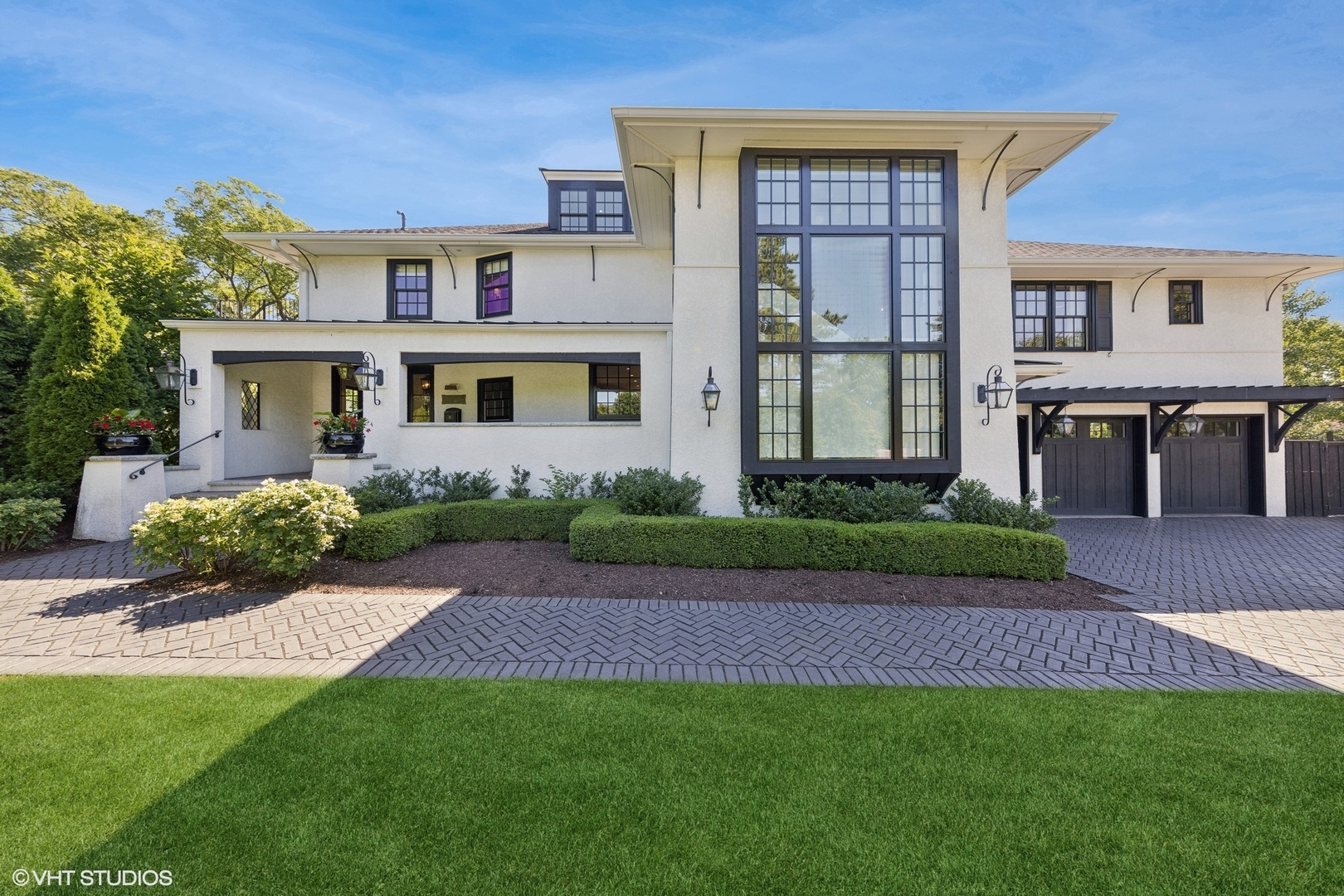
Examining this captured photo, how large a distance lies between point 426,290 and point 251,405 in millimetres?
4706

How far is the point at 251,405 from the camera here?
10906 millimetres

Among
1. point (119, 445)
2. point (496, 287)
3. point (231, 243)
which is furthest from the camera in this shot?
point (231, 243)

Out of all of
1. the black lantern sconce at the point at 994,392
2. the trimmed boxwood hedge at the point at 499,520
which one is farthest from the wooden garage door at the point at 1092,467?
the trimmed boxwood hedge at the point at 499,520

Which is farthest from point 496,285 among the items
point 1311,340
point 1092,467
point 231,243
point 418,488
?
point 1311,340

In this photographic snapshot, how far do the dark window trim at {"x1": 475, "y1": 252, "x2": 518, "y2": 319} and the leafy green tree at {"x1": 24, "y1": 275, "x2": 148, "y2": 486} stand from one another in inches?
262

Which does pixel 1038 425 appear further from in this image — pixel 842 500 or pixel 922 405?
pixel 842 500

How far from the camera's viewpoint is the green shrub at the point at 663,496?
764 centimetres

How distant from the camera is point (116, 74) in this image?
8.89 meters

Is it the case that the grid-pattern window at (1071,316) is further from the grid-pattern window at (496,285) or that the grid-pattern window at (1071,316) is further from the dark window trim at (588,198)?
the grid-pattern window at (496,285)

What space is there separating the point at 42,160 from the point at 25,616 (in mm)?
13341

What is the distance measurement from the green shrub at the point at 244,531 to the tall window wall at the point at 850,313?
597cm

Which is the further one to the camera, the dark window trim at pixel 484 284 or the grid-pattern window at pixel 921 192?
the dark window trim at pixel 484 284

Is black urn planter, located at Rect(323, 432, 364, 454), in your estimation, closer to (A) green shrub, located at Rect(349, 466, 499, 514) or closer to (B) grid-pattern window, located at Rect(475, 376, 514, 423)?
(A) green shrub, located at Rect(349, 466, 499, 514)

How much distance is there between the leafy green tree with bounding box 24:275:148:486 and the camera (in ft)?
27.5
